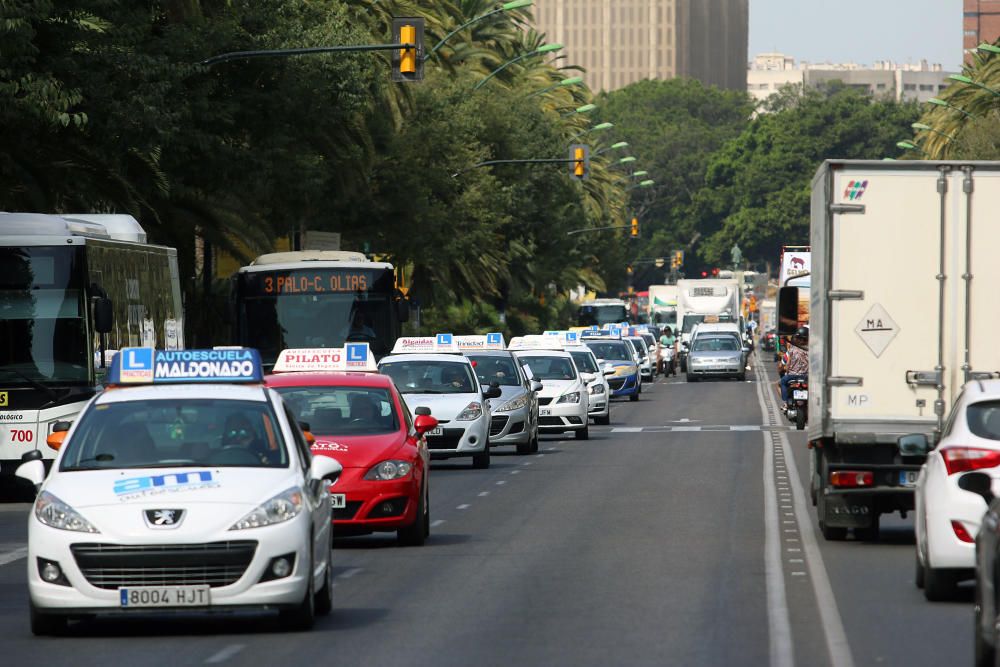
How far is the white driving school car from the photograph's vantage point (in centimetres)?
1209

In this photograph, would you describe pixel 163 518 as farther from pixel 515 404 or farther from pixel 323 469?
pixel 515 404

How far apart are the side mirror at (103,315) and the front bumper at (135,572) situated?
12.1m

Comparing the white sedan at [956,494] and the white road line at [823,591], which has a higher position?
the white sedan at [956,494]

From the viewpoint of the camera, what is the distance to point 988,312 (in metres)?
17.9

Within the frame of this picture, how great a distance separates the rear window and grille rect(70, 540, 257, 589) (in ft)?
15.7

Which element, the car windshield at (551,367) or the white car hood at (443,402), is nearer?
the white car hood at (443,402)

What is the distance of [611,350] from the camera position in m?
58.1

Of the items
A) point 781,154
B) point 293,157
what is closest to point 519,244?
point 293,157

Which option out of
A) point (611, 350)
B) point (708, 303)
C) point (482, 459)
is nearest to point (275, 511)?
point (482, 459)

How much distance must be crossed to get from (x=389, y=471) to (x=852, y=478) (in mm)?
3736

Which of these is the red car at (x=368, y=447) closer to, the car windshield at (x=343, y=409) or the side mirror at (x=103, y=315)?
the car windshield at (x=343, y=409)

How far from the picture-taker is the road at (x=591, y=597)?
11945mm

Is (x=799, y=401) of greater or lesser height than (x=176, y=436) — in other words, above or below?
below

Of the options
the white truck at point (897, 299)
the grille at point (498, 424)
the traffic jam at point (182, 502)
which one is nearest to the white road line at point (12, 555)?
the traffic jam at point (182, 502)
